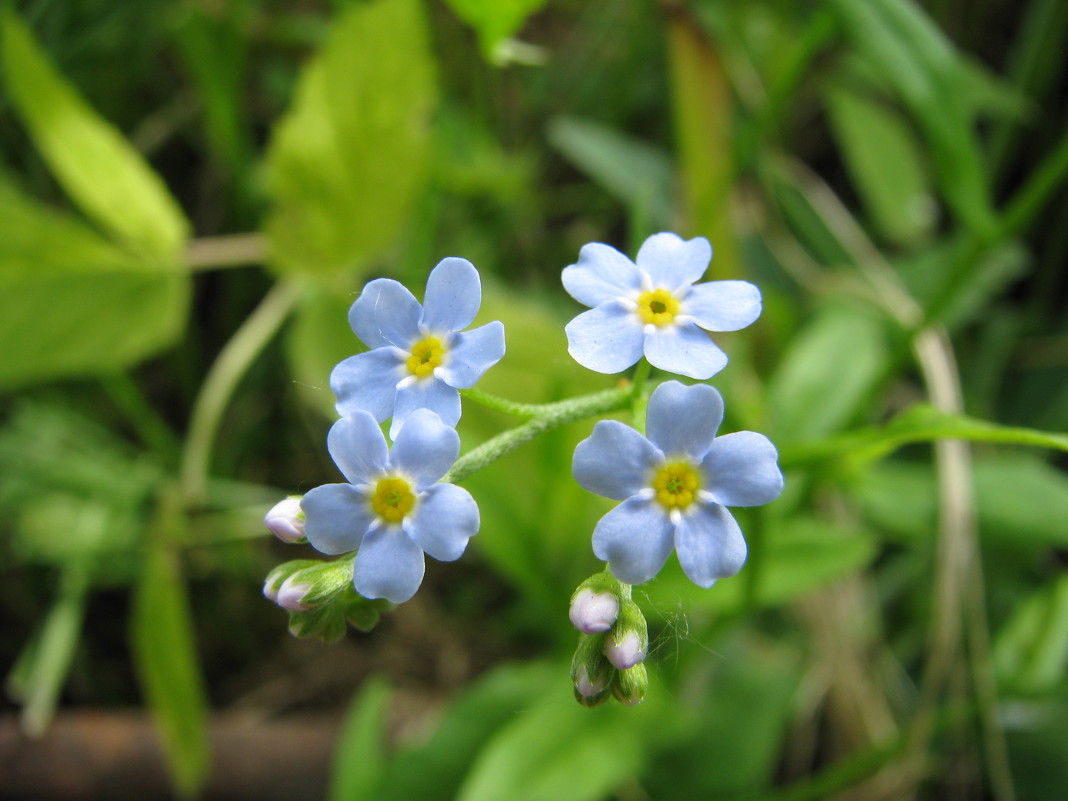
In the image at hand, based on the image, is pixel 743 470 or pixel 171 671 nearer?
pixel 743 470

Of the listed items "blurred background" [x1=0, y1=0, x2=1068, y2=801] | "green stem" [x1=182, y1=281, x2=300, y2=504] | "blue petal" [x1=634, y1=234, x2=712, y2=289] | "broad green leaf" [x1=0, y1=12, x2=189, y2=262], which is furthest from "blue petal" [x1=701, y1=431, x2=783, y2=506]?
"broad green leaf" [x1=0, y1=12, x2=189, y2=262]

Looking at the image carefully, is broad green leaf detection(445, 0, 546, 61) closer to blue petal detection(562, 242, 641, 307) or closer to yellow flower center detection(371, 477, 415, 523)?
blue petal detection(562, 242, 641, 307)

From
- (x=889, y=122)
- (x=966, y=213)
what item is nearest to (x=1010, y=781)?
(x=966, y=213)

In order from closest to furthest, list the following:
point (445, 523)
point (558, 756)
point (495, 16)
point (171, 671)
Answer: point (445, 523)
point (495, 16)
point (558, 756)
point (171, 671)

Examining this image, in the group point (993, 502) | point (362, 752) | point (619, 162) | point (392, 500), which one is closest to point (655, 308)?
point (392, 500)

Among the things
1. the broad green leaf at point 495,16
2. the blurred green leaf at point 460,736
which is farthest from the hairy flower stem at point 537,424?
the blurred green leaf at point 460,736

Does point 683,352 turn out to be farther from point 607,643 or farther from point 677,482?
point 607,643

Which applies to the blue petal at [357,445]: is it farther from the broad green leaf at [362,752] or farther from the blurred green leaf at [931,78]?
the blurred green leaf at [931,78]

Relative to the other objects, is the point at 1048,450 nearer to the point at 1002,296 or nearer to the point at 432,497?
the point at 1002,296
